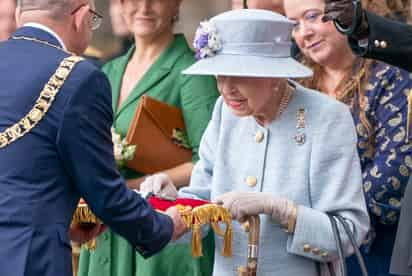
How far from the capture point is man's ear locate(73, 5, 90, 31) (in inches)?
160

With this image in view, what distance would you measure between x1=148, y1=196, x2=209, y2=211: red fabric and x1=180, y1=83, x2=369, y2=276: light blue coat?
0.11 metres

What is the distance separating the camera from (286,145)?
4.32 meters

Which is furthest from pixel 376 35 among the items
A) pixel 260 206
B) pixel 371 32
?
pixel 260 206

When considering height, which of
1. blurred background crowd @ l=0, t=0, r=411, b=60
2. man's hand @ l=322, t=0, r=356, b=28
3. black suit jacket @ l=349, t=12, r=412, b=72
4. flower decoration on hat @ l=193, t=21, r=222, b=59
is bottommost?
blurred background crowd @ l=0, t=0, r=411, b=60

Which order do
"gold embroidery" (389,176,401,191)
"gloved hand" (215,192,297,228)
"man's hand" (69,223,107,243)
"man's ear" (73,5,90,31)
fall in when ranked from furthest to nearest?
"gold embroidery" (389,176,401,191) → "man's hand" (69,223,107,243) → "gloved hand" (215,192,297,228) → "man's ear" (73,5,90,31)

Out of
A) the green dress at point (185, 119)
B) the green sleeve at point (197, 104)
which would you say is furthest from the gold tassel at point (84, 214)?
the green sleeve at point (197, 104)

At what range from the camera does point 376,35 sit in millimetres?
4004

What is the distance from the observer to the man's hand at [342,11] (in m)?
3.93

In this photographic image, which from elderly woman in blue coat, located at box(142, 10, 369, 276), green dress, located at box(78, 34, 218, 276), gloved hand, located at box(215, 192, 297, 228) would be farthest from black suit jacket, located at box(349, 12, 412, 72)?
green dress, located at box(78, 34, 218, 276)

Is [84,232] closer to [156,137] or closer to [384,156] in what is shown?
[156,137]

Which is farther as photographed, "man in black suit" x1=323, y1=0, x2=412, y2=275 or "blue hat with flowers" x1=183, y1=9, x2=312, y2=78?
"blue hat with flowers" x1=183, y1=9, x2=312, y2=78

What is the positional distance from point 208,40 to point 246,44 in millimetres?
141

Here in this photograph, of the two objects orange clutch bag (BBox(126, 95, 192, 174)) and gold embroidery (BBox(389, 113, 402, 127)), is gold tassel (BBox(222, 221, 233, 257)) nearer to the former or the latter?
gold embroidery (BBox(389, 113, 402, 127))

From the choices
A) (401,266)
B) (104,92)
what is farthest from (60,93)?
(401,266)
